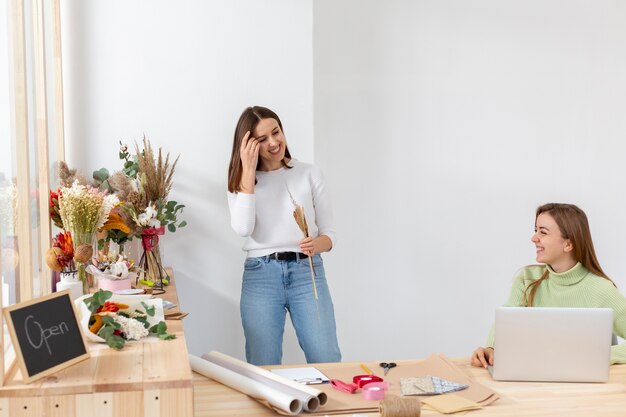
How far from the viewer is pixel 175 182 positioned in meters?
4.25

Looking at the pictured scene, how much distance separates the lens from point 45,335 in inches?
84.5

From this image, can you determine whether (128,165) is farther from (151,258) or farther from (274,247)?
(274,247)

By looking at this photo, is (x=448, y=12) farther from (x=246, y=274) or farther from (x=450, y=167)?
(x=246, y=274)

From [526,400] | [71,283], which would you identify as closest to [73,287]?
[71,283]

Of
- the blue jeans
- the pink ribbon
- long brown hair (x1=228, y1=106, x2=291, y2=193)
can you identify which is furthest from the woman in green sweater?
the pink ribbon

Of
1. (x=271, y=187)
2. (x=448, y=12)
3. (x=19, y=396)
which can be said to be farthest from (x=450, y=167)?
(x=19, y=396)

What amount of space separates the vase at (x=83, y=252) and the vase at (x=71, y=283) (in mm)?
30

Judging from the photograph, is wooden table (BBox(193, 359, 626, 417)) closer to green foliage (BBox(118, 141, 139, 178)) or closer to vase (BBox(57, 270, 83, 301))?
vase (BBox(57, 270, 83, 301))

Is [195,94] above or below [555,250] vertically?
above

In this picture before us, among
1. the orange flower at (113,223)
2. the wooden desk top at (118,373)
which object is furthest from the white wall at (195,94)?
the wooden desk top at (118,373)

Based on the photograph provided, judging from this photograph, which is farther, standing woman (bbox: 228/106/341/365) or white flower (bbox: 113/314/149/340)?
standing woman (bbox: 228/106/341/365)

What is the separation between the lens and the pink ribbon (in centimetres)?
375

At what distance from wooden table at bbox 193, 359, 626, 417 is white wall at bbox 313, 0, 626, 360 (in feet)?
8.87

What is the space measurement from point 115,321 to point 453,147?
3431mm
